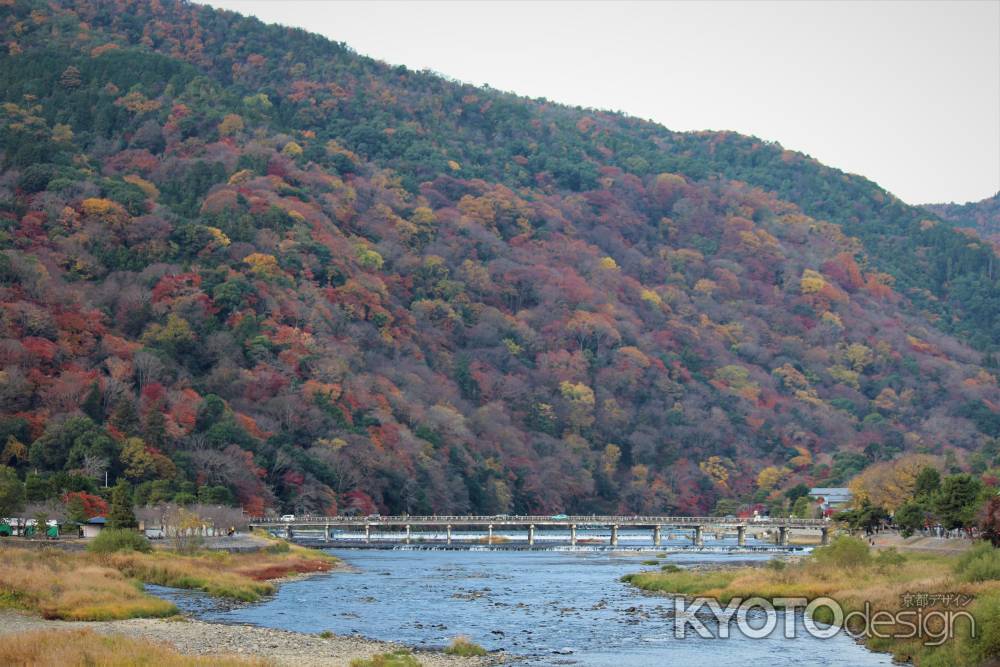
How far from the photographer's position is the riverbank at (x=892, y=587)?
39.4 meters

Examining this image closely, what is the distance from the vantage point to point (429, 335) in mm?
188875

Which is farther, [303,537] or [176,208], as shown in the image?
[176,208]

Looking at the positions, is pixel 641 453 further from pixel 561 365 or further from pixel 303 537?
pixel 303 537

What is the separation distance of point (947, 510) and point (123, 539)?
50.3 m

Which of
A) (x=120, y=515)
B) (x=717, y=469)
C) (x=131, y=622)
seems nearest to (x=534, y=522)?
(x=717, y=469)

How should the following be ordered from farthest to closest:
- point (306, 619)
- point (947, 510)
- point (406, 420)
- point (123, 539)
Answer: point (406, 420), point (947, 510), point (123, 539), point (306, 619)

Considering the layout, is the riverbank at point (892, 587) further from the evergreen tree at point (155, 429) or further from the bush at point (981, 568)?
the evergreen tree at point (155, 429)

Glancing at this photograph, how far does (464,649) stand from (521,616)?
43.4 feet

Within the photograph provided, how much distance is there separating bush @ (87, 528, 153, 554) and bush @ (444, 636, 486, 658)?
87.2 feet

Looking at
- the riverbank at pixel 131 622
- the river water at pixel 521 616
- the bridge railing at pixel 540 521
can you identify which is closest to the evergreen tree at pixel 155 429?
the bridge railing at pixel 540 521

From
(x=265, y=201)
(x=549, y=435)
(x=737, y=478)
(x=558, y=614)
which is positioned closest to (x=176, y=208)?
(x=265, y=201)

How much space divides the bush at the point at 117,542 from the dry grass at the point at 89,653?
29.7m

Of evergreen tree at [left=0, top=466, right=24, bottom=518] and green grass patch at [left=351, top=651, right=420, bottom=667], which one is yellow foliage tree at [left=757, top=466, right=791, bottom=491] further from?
green grass patch at [left=351, top=651, right=420, bottom=667]

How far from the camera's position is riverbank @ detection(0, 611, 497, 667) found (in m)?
42.0
